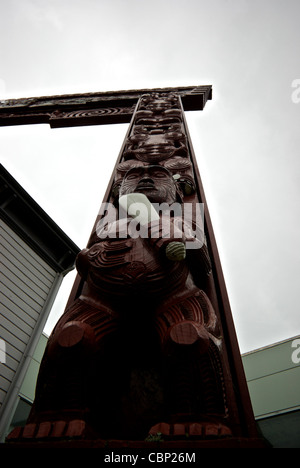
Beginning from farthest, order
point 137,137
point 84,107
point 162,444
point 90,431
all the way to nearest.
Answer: point 84,107, point 137,137, point 90,431, point 162,444

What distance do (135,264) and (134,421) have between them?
0.46 metres

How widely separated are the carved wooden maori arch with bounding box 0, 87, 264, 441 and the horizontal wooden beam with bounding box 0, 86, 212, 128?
10.2 ft

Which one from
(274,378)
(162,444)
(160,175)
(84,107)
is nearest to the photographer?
(162,444)

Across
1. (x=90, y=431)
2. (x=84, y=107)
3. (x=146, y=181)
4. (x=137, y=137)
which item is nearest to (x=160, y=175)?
(x=146, y=181)

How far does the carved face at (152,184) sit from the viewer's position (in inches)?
59.6

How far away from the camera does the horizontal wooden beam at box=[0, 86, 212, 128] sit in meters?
4.01

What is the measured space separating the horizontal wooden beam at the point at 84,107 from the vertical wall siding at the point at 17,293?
5.04ft

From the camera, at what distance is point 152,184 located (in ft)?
5.09

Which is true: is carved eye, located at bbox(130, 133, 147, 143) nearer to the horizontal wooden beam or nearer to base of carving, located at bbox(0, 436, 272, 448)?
the horizontal wooden beam

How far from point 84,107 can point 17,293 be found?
263 centimetres

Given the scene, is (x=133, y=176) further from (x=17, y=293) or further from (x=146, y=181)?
(x=17, y=293)

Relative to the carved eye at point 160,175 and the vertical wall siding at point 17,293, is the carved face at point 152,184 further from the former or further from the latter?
the vertical wall siding at point 17,293

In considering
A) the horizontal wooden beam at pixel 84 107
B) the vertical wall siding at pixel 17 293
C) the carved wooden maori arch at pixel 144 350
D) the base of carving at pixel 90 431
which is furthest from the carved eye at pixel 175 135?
the vertical wall siding at pixel 17 293
